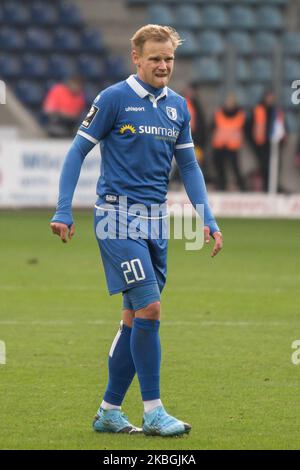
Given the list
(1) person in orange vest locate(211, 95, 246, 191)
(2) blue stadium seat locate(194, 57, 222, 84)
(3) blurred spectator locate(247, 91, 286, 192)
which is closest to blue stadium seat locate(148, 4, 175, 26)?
(2) blue stadium seat locate(194, 57, 222, 84)

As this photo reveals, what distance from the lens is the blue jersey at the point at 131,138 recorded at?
6.30m

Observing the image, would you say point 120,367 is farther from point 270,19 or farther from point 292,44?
point 270,19

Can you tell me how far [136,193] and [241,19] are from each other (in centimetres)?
2147

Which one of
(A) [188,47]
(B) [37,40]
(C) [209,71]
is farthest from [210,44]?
(B) [37,40]

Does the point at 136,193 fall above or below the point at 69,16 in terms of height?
above

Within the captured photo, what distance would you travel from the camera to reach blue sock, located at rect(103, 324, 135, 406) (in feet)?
21.1

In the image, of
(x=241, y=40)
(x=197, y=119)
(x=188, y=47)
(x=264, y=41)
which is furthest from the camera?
(x=264, y=41)

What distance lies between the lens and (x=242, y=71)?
26.2 m

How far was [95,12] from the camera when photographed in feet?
88.9

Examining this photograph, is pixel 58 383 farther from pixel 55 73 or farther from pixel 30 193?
pixel 55 73

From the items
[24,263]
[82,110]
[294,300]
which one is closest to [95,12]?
[82,110]

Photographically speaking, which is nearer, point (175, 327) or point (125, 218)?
point (125, 218)

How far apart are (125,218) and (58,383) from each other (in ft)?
5.46

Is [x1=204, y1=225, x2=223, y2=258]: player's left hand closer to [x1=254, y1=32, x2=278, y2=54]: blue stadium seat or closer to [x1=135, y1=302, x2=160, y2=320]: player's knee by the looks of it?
[x1=135, y1=302, x2=160, y2=320]: player's knee
